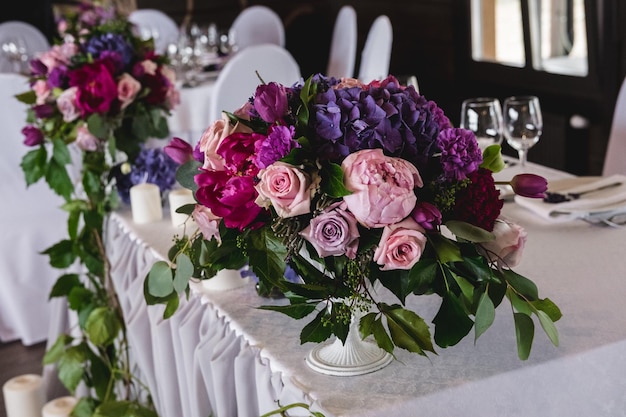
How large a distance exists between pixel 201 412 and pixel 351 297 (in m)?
0.53

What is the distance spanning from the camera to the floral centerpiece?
1104 millimetres

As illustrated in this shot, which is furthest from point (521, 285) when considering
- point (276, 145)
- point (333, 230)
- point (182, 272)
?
point (182, 272)

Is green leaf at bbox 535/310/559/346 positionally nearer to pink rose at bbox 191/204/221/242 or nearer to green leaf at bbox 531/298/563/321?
green leaf at bbox 531/298/563/321

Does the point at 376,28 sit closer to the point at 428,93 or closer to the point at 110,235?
the point at 428,93

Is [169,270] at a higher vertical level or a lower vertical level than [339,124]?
lower

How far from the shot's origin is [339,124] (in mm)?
1124

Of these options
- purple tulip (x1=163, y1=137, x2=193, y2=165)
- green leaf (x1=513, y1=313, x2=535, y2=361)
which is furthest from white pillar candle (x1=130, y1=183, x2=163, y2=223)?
green leaf (x1=513, y1=313, x2=535, y2=361)

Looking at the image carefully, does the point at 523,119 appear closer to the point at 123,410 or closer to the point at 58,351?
the point at 123,410

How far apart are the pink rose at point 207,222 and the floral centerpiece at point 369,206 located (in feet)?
0.09

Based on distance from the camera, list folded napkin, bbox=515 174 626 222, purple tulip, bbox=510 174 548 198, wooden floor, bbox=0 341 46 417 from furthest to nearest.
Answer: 1. wooden floor, bbox=0 341 46 417
2. folded napkin, bbox=515 174 626 222
3. purple tulip, bbox=510 174 548 198

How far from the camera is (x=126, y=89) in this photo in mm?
2232

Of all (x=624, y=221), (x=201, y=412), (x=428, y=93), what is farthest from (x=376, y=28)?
(x=201, y=412)

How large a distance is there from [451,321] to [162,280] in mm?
487

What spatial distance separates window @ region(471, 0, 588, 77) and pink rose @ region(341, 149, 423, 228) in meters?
3.13
